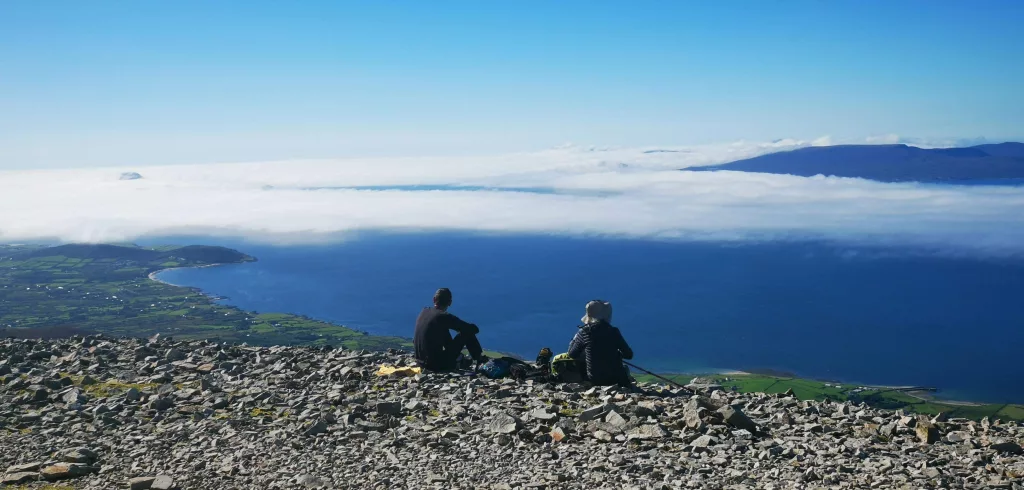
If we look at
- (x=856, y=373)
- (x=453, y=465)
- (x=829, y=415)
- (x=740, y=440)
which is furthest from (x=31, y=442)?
(x=856, y=373)

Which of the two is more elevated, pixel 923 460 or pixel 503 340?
pixel 923 460

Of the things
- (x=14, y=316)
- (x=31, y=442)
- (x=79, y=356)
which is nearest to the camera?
(x=31, y=442)

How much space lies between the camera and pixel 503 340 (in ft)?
521

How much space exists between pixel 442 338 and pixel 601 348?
370 centimetres

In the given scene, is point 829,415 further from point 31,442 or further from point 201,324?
point 201,324

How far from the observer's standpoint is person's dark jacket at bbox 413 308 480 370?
52.0 ft

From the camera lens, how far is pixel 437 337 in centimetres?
1611

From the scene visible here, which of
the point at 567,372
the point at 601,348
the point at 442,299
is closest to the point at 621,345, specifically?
the point at 601,348

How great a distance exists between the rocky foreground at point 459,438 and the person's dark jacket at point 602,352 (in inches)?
14.7

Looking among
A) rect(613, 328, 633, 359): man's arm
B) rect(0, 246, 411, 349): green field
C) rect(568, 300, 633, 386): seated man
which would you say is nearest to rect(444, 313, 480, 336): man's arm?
rect(568, 300, 633, 386): seated man

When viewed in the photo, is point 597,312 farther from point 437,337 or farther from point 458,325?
point 437,337

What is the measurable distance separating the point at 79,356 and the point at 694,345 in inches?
5886

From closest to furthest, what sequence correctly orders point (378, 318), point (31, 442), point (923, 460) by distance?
point (923, 460), point (31, 442), point (378, 318)

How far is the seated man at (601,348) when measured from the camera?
14.2 meters
